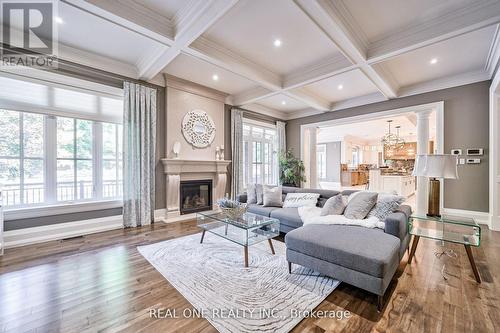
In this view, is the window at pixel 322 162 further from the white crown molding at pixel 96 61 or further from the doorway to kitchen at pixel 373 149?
the white crown molding at pixel 96 61

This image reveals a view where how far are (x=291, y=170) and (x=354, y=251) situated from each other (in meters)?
5.04

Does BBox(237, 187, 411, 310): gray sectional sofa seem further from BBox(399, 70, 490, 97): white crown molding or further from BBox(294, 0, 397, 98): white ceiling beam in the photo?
BBox(399, 70, 490, 97): white crown molding

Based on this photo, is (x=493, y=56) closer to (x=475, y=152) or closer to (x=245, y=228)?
(x=475, y=152)

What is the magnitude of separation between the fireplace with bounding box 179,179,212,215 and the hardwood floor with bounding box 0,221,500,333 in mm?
1963

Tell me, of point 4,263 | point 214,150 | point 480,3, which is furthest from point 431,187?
point 4,263

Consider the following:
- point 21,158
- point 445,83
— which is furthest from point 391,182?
point 21,158

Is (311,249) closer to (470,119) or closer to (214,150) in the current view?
(214,150)

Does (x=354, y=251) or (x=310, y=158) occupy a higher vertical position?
(x=310, y=158)

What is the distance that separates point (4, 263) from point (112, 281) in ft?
5.26

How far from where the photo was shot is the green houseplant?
685 centimetres

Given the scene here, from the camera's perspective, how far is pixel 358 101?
560 centimetres

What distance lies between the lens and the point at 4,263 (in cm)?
255

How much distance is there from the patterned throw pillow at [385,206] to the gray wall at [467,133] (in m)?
2.78

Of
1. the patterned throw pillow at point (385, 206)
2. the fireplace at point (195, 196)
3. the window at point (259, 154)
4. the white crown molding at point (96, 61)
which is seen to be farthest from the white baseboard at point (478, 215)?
the white crown molding at point (96, 61)
